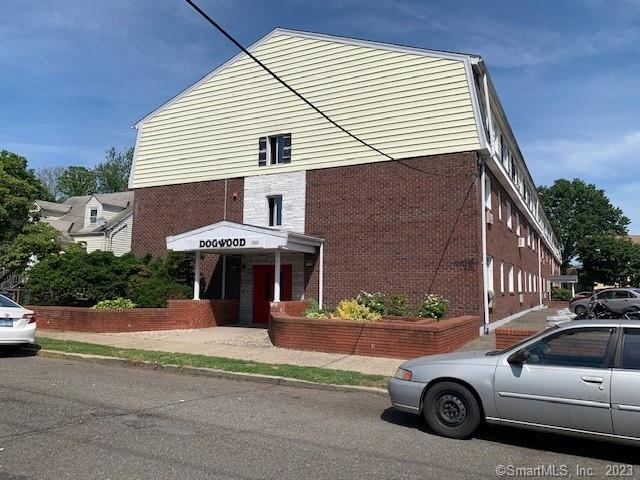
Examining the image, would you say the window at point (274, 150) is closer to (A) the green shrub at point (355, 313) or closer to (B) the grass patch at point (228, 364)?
(A) the green shrub at point (355, 313)

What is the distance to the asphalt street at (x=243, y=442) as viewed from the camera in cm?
459

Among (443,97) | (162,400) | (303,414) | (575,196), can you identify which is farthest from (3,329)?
(575,196)

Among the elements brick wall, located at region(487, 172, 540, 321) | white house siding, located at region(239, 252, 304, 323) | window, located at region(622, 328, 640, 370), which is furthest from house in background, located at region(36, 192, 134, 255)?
window, located at region(622, 328, 640, 370)

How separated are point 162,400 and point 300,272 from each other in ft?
35.6

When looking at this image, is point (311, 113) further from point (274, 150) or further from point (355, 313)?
point (355, 313)

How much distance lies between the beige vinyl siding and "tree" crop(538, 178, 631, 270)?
7154 centimetres

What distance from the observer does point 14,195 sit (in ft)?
87.6

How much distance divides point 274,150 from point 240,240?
4.70 metres

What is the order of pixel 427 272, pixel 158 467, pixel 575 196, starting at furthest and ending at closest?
pixel 575 196, pixel 427 272, pixel 158 467

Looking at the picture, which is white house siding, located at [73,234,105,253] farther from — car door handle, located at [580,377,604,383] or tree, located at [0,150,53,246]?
car door handle, located at [580,377,604,383]

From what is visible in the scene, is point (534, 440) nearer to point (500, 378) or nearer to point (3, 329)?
point (500, 378)

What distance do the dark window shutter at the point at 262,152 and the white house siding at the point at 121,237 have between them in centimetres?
1723

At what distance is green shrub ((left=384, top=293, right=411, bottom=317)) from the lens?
14.8 metres

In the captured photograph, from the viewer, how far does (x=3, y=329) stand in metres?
11.1
